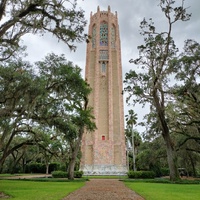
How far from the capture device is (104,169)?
111ft

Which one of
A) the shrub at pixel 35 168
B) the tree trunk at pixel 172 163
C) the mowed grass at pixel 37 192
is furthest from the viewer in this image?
the shrub at pixel 35 168

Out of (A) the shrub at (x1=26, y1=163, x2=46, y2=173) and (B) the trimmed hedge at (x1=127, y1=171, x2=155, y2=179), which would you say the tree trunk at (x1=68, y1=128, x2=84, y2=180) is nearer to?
(B) the trimmed hedge at (x1=127, y1=171, x2=155, y2=179)

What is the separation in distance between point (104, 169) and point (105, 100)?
11.5m

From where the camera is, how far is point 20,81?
41.4 ft

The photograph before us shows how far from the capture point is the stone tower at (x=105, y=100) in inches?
1368

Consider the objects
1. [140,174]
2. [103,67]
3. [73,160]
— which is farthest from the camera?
[103,67]

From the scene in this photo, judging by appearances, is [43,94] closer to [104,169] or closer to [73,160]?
[73,160]

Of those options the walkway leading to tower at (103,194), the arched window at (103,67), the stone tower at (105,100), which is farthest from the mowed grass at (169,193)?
the arched window at (103,67)

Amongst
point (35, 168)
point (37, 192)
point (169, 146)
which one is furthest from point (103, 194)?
point (35, 168)

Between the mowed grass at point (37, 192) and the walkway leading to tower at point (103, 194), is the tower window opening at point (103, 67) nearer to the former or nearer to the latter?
the mowed grass at point (37, 192)

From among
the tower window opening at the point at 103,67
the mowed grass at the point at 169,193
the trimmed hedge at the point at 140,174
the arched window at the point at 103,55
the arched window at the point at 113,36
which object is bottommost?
the mowed grass at the point at 169,193

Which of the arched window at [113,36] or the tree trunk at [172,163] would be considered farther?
the arched window at [113,36]

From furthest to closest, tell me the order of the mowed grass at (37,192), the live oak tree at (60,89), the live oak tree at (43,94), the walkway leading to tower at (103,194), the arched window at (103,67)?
the arched window at (103,67) → the live oak tree at (60,89) → the live oak tree at (43,94) → the walkway leading to tower at (103,194) → the mowed grass at (37,192)

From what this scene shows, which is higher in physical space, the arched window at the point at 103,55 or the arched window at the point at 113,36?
the arched window at the point at 113,36
